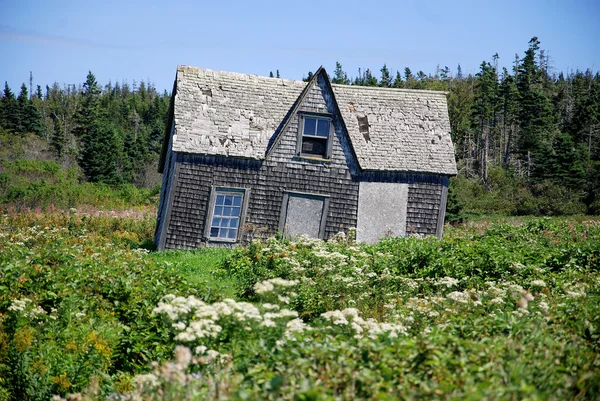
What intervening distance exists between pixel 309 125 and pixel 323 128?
1.52 ft

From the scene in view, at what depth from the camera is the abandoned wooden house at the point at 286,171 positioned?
18.7 m

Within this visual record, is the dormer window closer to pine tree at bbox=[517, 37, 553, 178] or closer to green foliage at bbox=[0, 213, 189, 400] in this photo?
green foliage at bbox=[0, 213, 189, 400]

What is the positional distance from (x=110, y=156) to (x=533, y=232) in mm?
44114

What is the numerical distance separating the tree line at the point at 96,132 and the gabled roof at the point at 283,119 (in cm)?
3363

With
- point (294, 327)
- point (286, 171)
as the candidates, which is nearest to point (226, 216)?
point (286, 171)

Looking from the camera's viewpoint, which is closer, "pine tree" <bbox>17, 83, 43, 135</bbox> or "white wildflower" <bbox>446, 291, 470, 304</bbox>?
"white wildflower" <bbox>446, 291, 470, 304</bbox>

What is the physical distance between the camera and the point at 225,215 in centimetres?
1888

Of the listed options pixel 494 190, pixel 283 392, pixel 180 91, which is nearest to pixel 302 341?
pixel 283 392

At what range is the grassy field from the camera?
195 inches

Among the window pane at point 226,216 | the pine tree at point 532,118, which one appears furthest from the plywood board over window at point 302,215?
the pine tree at point 532,118

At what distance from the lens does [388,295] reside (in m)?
10.7

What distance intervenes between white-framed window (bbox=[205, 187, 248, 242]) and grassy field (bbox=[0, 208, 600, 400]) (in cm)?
314

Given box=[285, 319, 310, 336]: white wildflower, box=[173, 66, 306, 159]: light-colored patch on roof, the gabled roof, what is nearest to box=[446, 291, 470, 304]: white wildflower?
box=[285, 319, 310, 336]: white wildflower

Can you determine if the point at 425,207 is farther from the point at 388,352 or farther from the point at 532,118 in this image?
the point at 532,118
